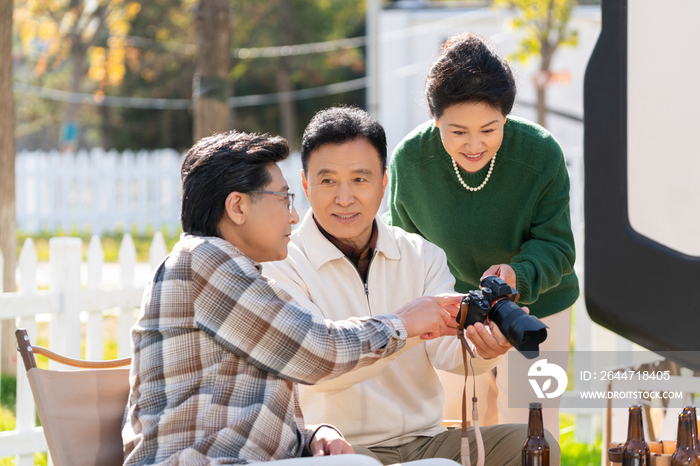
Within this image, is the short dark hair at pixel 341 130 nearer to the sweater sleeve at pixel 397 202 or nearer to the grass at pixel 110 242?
the sweater sleeve at pixel 397 202

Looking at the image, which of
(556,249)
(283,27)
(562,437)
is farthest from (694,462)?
(283,27)

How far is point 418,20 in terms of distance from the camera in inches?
745

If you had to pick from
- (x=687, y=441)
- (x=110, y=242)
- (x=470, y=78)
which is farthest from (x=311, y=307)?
(x=110, y=242)

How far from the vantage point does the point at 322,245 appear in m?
2.70

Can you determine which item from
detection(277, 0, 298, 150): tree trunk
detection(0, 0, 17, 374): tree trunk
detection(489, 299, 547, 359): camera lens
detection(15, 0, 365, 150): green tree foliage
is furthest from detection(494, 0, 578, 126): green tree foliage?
detection(15, 0, 365, 150): green tree foliage

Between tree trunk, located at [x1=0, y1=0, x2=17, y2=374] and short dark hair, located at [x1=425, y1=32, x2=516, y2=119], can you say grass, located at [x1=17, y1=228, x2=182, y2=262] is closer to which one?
tree trunk, located at [x1=0, y1=0, x2=17, y2=374]

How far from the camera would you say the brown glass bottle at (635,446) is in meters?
2.27

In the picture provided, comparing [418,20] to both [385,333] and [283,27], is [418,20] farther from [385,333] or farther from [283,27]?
[385,333]

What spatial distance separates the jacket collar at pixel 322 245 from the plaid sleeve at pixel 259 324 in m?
0.78

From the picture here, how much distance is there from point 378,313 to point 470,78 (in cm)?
87

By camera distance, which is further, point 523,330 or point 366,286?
point 366,286

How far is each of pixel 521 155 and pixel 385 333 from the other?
1251 millimetres

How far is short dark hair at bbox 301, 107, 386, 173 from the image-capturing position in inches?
104

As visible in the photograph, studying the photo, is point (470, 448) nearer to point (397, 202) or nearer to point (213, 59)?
point (397, 202)
